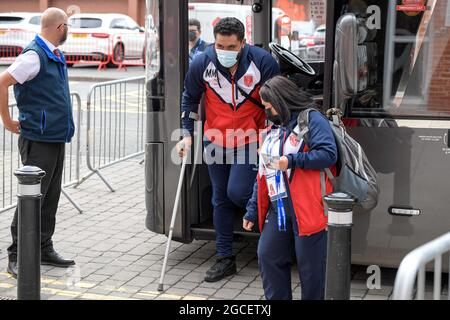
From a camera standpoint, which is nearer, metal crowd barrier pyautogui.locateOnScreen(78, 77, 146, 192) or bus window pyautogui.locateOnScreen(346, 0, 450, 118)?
bus window pyautogui.locateOnScreen(346, 0, 450, 118)

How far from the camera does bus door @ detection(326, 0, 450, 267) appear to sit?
5402 millimetres

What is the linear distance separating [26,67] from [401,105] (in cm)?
264

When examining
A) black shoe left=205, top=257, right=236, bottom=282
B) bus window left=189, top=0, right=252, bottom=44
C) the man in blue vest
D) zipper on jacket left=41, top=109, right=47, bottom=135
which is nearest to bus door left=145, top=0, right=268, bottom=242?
bus window left=189, top=0, right=252, bottom=44

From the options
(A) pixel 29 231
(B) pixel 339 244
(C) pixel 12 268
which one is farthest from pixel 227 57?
(C) pixel 12 268

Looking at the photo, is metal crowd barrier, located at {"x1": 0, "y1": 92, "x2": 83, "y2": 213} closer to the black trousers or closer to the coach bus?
the black trousers

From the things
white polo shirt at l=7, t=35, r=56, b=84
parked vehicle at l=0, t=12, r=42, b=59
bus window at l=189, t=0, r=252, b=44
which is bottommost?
white polo shirt at l=7, t=35, r=56, b=84

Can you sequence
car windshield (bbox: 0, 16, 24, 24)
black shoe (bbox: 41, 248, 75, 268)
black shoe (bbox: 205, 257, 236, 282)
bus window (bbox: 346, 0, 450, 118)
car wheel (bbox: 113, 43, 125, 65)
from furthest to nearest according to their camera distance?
car windshield (bbox: 0, 16, 24, 24) < car wheel (bbox: 113, 43, 125, 65) < black shoe (bbox: 41, 248, 75, 268) < black shoe (bbox: 205, 257, 236, 282) < bus window (bbox: 346, 0, 450, 118)

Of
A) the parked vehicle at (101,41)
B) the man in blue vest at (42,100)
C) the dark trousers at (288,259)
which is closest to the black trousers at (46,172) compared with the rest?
the man in blue vest at (42,100)

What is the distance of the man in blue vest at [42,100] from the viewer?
5852 mm

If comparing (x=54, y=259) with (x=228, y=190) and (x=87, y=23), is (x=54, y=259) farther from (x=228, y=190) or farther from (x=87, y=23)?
(x=87, y=23)

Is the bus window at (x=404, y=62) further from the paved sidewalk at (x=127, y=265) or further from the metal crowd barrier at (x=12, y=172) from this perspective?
the metal crowd barrier at (x=12, y=172)

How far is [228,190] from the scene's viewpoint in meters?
5.83

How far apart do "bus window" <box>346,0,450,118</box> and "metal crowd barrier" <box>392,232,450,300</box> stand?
2.28 meters

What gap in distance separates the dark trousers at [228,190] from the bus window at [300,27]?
186 cm
